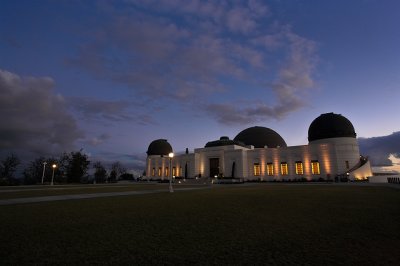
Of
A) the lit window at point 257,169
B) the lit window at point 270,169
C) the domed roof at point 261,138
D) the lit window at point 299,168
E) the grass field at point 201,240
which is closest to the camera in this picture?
the grass field at point 201,240

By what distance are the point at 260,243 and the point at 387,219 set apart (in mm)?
5419

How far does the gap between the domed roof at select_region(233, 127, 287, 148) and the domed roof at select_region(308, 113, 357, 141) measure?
47.6ft

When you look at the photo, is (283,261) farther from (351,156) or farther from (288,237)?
(351,156)

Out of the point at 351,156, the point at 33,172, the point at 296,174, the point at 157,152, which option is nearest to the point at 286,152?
the point at 296,174

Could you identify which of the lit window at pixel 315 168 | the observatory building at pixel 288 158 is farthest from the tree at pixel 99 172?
the lit window at pixel 315 168

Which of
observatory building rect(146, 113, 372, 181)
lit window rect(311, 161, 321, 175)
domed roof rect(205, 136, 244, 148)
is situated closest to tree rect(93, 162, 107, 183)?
observatory building rect(146, 113, 372, 181)

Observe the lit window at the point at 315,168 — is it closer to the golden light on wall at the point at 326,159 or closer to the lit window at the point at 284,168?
the golden light on wall at the point at 326,159

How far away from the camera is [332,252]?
4180 mm

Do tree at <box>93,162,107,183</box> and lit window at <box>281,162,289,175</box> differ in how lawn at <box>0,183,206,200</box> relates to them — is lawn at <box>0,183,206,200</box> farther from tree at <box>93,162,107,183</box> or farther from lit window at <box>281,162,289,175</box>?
tree at <box>93,162,107,183</box>

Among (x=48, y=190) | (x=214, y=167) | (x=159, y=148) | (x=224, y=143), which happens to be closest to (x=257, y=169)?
(x=224, y=143)

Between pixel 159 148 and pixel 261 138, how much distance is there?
3836cm

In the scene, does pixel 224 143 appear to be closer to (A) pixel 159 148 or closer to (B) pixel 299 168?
(B) pixel 299 168

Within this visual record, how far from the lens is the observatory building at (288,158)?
5034 cm

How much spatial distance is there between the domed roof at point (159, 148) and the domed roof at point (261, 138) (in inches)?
1131
